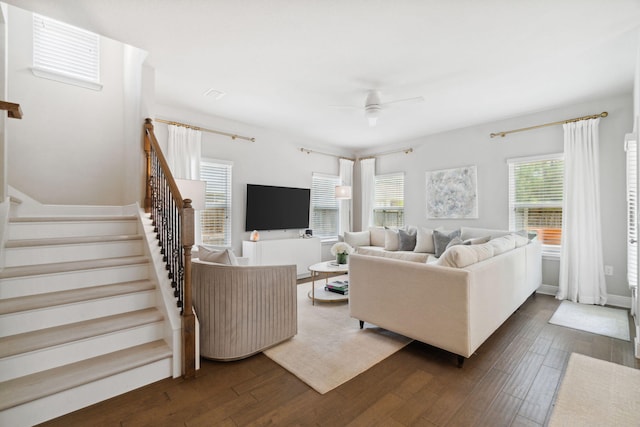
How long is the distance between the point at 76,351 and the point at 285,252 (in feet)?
11.2

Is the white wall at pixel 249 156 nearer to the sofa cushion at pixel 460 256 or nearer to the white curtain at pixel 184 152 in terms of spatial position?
the white curtain at pixel 184 152

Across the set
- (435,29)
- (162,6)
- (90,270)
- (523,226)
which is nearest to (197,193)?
(90,270)

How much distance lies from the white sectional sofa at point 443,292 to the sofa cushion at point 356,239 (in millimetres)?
2808

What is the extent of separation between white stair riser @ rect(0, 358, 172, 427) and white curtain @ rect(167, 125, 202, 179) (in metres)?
2.79

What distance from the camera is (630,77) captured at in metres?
3.31

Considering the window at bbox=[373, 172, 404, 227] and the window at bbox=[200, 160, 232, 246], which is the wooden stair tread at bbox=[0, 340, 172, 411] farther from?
the window at bbox=[373, 172, 404, 227]

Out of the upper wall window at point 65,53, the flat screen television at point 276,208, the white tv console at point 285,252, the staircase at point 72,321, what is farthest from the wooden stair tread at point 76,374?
the upper wall window at point 65,53

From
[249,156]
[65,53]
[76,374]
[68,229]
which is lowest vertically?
[76,374]

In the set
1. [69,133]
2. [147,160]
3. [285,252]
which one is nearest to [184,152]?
[147,160]

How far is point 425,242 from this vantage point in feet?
16.2

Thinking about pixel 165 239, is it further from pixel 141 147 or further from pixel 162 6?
pixel 162 6

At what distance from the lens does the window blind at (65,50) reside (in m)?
3.21

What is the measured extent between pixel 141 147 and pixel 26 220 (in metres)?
1.18

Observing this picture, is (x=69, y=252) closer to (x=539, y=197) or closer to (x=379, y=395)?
(x=379, y=395)
